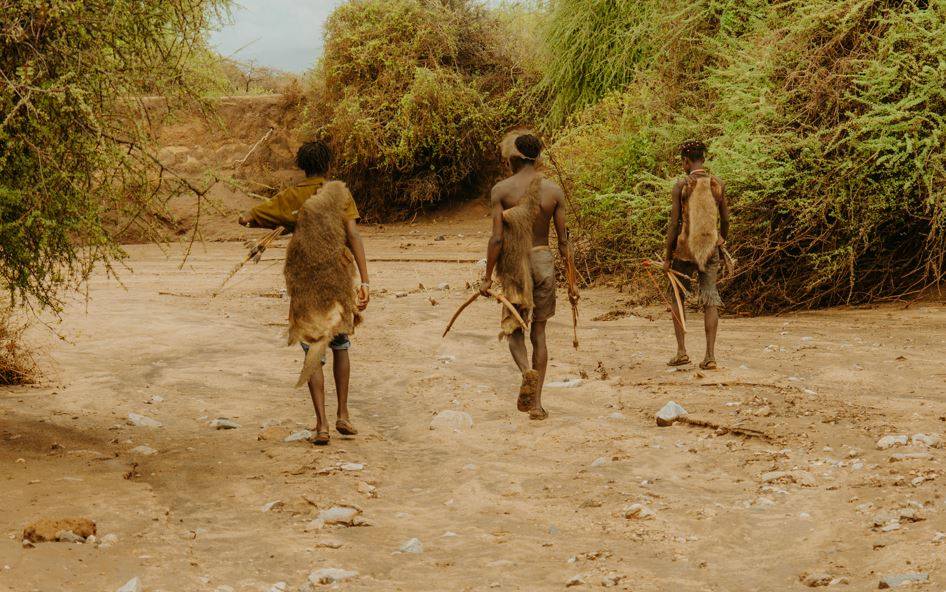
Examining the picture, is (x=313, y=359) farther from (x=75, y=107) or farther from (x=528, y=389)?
(x=75, y=107)

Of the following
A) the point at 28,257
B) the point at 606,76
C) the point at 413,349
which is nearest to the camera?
the point at 28,257

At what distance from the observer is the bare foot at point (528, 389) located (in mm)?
7605

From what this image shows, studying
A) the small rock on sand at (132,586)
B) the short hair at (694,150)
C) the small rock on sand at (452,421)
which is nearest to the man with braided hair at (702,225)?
the short hair at (694,150)

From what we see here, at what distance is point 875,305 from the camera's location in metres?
12.2

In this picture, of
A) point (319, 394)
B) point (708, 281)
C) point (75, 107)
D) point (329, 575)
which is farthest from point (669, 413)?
point (75, 107)

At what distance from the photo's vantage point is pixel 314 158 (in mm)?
7191

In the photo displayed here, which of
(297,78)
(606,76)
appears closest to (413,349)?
(606,76)

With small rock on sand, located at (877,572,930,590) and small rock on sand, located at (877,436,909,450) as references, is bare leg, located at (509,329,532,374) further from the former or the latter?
small rock on sand, located at (877,572,930,590)

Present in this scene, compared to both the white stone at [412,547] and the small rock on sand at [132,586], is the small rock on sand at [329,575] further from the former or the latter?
the small rock on sand at [132,586]

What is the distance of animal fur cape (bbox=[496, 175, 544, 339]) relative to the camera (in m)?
7.69

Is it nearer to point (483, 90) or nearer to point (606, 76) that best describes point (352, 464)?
point (606, 76)

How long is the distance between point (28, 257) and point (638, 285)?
28.4ft

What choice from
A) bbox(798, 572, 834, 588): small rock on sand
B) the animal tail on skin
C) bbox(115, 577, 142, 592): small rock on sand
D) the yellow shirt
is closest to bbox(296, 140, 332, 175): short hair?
the yellow shirt

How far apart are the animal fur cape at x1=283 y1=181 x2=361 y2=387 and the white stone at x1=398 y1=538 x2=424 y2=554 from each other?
6.26 feet
